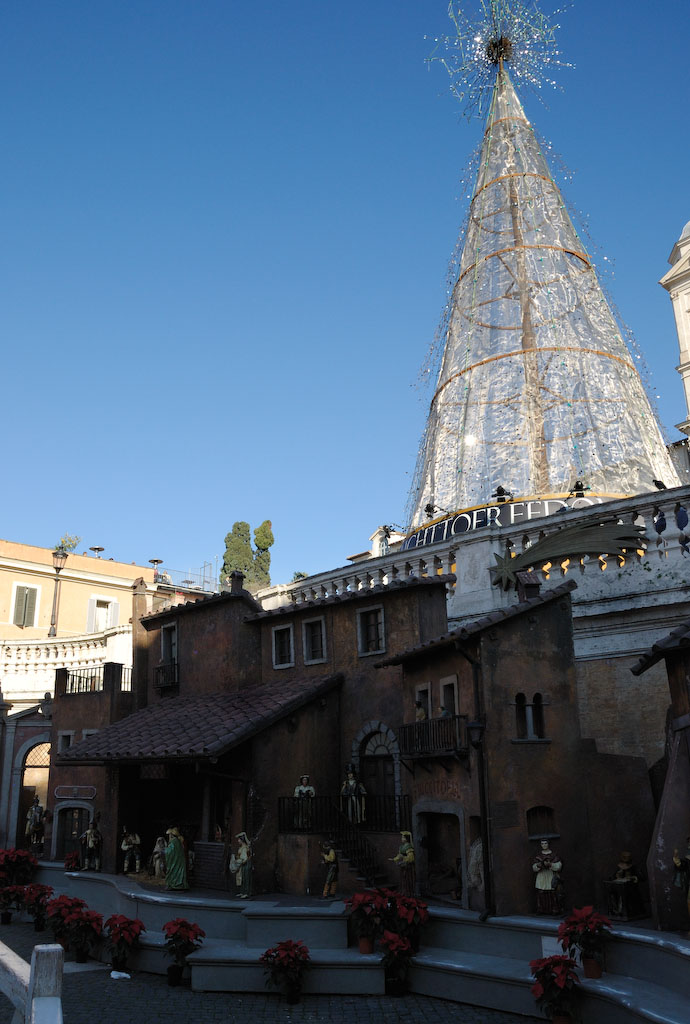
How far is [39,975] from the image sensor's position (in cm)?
731

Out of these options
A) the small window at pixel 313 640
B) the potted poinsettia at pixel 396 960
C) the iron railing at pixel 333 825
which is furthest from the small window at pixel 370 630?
the potted poinsettia at pixel 396 960

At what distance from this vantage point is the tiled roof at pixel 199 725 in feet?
65.3

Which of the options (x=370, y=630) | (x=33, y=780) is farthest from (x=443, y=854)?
(x=33, y=780)

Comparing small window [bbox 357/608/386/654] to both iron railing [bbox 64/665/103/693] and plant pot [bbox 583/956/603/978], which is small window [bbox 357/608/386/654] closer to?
plant pot [bbox 583/956/603/978]

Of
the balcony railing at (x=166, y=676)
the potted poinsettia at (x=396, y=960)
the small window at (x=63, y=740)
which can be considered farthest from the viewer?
the small window at (x=63, y=740)

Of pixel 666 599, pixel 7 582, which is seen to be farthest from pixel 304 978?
pixel 7 582

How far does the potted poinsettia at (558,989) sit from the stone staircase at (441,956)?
0.24 meters

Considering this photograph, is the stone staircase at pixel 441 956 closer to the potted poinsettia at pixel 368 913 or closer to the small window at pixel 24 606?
the potted poinsettia at pixel 368 913

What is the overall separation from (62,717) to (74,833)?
142 inches

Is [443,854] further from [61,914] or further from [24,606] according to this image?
[24,606]

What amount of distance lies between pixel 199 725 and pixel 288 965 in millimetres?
6737

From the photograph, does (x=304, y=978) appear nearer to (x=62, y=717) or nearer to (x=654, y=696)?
(x=654, y=696)

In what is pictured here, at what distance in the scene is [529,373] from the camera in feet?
102

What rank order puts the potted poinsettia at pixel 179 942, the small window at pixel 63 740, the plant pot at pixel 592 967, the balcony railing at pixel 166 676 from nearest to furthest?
1. the plant pot at pixel 592 967
2. the potted poinsettia at pixel 179 942
3. the balcony railing at pixel 166 676
4. the small window at pixel 63 740
